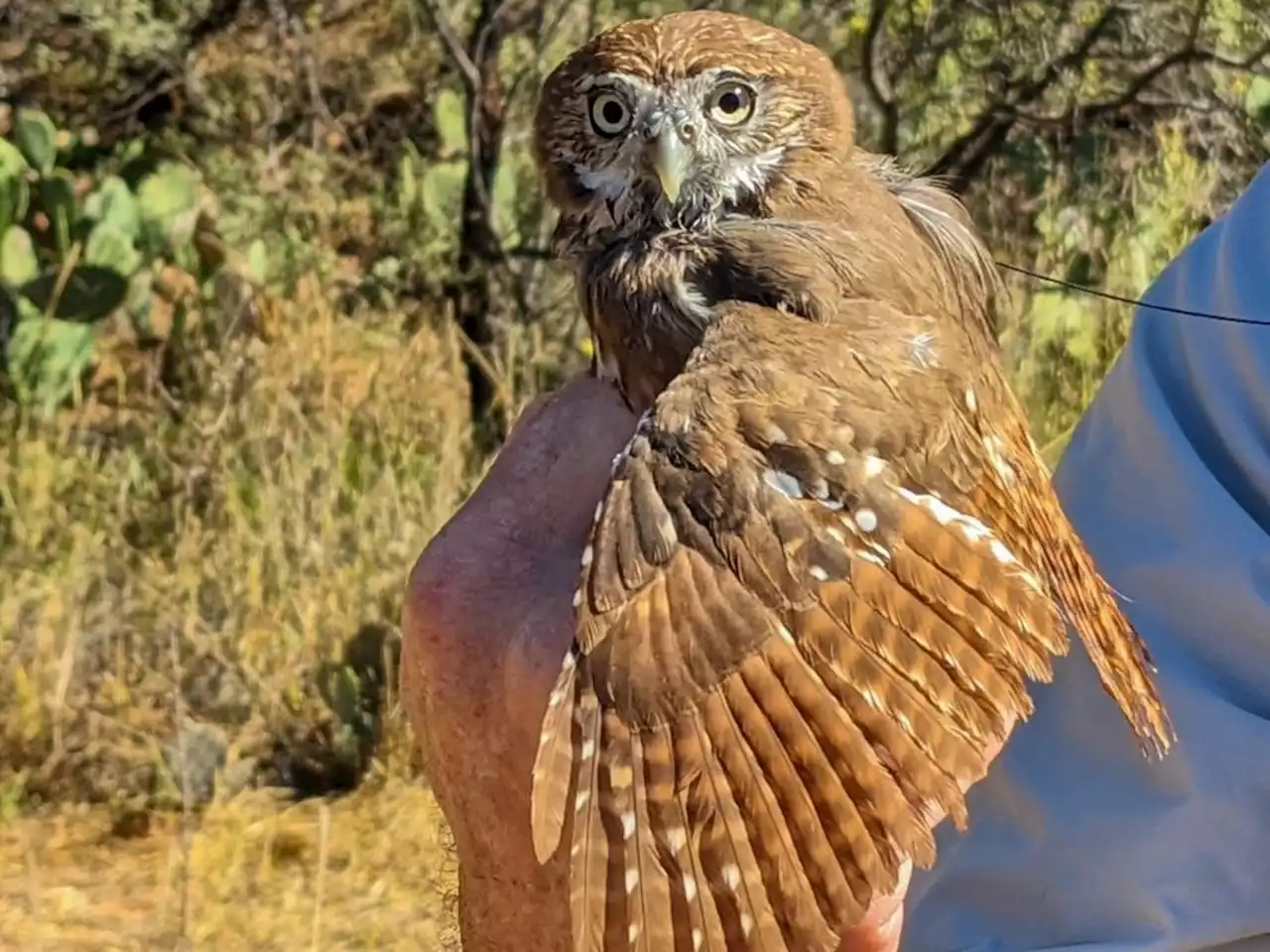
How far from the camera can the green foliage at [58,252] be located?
4.71m

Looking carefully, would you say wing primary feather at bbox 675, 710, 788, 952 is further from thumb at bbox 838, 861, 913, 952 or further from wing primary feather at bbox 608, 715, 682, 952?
thumb at bbox 838, 861, 913, 952

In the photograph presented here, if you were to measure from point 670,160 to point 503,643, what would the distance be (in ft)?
2.70

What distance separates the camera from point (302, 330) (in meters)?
4.88

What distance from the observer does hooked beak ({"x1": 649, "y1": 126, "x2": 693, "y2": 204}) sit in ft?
8.20

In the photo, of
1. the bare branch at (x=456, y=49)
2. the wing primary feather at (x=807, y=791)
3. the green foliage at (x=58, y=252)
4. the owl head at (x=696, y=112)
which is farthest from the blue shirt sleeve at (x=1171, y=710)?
the bare branch at (x=456, y=49)

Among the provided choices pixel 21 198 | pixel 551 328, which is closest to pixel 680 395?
pixel 21 198

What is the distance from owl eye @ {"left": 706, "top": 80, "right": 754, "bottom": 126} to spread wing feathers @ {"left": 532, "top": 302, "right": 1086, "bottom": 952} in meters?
0.72

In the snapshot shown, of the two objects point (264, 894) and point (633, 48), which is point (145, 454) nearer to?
point (264, 894)

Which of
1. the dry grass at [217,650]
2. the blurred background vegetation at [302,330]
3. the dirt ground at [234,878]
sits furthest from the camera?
the blurred background vegetation at [302,330]

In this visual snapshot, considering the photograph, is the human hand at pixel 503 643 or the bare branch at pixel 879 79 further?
the bare branch at pixel 879 79

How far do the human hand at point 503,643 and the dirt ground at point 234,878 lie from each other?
159cm

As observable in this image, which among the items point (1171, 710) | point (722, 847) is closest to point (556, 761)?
point (722, 847)

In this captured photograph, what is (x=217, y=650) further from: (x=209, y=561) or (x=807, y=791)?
(x=807, y=791)

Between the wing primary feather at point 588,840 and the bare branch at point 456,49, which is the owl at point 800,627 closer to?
the wing primary feather at point 588,840
